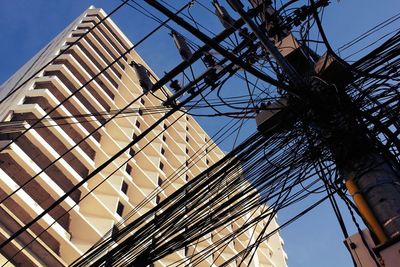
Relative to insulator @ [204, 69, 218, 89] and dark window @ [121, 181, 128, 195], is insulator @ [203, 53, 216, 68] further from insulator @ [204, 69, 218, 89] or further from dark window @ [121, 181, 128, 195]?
dark window @ [121, 181, 128, 195]

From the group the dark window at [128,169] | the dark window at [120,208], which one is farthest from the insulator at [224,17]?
the dark window at [128,169]

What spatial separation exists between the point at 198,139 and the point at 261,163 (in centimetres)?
2681

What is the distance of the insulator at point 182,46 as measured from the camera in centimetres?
445

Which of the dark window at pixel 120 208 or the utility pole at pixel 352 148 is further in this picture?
the dark window at pixel 120 208

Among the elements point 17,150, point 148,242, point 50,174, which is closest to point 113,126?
point 50,174

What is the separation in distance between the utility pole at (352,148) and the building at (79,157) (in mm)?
3652

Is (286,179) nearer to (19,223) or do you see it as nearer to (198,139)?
(19,223)

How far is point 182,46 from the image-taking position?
177 inches

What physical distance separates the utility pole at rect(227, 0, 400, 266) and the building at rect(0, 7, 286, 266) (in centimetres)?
365

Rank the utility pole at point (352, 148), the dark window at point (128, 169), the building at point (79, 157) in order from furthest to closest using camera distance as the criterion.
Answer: the dark window at point (128, 169) → the building at point (79, 157) → the utility pole at point (352, 148)

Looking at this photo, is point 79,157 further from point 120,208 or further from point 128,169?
point 128,169

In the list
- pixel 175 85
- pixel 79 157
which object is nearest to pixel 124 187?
pixel 79 157

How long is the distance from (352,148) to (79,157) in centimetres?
1495

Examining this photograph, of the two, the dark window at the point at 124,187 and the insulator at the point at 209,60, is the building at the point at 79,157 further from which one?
the insulator at the point at 209,60
